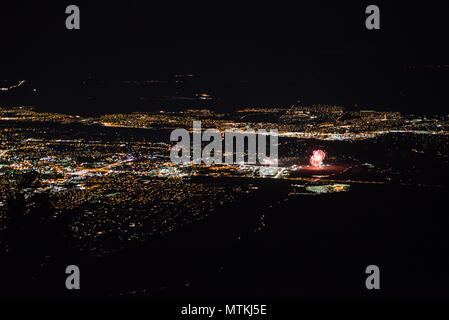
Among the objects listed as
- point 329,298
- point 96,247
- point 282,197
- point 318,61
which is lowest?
point 329,298

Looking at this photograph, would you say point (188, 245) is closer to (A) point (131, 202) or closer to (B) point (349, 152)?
(A) point (131, 202)

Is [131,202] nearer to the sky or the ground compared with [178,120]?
nearer to the ground

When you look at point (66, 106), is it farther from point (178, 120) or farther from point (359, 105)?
point (359, 105)

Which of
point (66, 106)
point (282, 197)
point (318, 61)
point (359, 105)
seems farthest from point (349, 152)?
point (318, 61)

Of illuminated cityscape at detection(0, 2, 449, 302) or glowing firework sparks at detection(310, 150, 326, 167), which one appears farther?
glowing firework sparks at detection(310, 150, 326, 167)

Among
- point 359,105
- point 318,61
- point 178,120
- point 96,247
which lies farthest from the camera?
point 318,61

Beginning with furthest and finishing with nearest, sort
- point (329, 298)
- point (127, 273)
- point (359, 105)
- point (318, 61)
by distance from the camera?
point (318, 61) < point (359, 105) < point (127, 273) < point (329, 298)

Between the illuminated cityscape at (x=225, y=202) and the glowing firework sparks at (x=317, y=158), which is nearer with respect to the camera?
the illuminated cityscape at (x=225, y=202)

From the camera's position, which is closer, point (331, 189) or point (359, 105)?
point (331, 189)
